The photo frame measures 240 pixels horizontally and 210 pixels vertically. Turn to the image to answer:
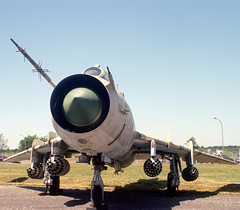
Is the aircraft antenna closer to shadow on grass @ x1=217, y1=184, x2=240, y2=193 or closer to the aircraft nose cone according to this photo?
the aircraft nose cone

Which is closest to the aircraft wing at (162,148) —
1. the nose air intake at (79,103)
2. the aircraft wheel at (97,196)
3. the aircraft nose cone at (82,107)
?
the aircraft wheel at (97,196)

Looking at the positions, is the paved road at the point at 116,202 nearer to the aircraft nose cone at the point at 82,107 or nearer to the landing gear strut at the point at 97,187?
the landing gear strut at the point at 97,187

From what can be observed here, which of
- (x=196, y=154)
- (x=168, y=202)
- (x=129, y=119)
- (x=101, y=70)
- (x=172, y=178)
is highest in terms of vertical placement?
(x=101, y=70)

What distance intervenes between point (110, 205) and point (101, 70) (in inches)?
197

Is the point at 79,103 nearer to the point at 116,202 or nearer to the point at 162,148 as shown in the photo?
the point at 116,202

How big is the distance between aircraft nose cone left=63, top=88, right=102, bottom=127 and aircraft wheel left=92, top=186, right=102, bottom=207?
2.93 m

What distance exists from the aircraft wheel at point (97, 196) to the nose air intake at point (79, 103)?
2.73 metres

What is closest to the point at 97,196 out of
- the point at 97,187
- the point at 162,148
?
the point at 97,187

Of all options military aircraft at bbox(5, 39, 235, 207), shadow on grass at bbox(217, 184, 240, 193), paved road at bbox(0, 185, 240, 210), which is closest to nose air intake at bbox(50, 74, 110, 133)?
military aircraft at bbox(5, 39, 235, 207)

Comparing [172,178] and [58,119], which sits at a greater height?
[58,119]

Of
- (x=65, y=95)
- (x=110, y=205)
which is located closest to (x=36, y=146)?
(x=110, y=205)

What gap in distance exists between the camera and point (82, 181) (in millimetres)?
17797

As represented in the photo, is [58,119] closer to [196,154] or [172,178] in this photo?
[172,178]

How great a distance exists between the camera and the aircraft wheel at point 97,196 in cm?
827
